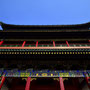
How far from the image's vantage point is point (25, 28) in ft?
41.7

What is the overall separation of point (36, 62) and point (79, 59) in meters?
3.26

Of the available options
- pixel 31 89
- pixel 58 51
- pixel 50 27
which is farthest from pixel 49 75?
pixel 50 27

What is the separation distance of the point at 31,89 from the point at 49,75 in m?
2.22

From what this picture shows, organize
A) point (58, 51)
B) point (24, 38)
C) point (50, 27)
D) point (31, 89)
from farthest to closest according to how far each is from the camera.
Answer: point (50, 27)
point (24, 38)
point (31, 89)
point (58, 51)

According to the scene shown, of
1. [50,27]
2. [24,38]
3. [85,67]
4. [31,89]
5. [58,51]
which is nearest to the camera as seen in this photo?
[58,51]

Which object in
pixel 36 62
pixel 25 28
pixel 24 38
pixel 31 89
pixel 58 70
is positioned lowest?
pixel 31 89

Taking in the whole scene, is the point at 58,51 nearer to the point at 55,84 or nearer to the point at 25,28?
the point at 55,84

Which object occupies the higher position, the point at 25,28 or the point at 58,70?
the point at 25,28

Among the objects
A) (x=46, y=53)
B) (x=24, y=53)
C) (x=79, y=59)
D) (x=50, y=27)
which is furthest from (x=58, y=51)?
(x=50, y=27)

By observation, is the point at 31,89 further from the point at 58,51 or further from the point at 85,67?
the point at 85,67

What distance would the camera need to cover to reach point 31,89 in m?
6.46

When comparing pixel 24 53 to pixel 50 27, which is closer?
pixel 24 53

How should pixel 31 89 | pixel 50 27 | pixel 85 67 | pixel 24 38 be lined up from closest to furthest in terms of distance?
pixel 85 67 < pixel 31 89 < pixel 24 38 < pixel 50 27

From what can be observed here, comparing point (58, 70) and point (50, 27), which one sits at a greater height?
point (50, 27)
